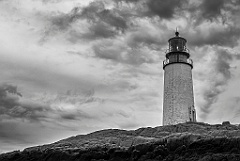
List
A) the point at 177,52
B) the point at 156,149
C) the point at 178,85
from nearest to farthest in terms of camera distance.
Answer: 1. the point at 156,149
2. the point at 178,85
3. the point at 177,52

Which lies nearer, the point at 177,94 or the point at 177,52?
the point at 177,94

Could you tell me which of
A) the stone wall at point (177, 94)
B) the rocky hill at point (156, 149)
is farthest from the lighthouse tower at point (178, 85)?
the rocky hill at point (156, 149)

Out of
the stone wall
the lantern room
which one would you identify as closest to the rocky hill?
the stone wall

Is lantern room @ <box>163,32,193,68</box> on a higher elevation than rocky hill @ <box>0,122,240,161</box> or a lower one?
higher

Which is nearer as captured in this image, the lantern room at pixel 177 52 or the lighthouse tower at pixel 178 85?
the lighthouse tower at pixel 178 85

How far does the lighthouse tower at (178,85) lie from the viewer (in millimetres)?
33250

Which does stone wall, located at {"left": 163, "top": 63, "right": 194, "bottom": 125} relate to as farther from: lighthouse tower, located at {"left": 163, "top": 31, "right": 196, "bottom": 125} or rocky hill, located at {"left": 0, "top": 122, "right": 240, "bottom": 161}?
rocky hill, located at {"left": 0, "top": 122, "right": 240, "bottom": 161}

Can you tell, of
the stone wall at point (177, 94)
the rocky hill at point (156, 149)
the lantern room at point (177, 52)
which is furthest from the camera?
the lantern room at point (177, 52)

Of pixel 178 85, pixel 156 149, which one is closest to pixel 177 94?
pixel 178 85

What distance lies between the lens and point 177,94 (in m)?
33.7

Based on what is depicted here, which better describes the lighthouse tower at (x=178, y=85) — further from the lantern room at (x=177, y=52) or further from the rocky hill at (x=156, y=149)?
the rocky hill at (x=156, y=149)

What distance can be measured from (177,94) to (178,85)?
1.01 metres

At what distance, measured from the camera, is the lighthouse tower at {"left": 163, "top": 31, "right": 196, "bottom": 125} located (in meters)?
33.2

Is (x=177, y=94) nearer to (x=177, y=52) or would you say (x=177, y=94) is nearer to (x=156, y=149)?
(x=177, y=52)
